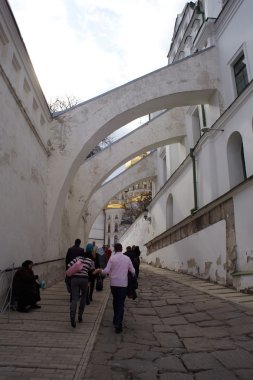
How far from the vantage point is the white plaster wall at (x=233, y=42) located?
10.4 meters

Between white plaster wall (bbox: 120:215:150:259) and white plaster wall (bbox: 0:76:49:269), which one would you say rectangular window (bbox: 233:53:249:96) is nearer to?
white plaster wall (bbox: 0:76:49:269)

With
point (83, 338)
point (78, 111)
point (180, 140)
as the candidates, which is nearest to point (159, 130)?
point (180, 140)

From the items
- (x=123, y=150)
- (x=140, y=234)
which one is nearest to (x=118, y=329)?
(x=123, y=150)

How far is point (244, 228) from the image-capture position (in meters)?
8.14

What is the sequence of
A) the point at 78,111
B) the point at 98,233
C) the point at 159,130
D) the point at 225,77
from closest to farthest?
the point at 78,111
the point at 225,77
the point at 159,130
the point at 98,233

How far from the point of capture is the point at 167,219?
62.8 ft

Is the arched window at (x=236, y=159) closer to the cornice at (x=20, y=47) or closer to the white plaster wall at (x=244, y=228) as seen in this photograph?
the white plaster wall at (x=244, y=228)

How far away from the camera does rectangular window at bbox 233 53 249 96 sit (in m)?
11.1

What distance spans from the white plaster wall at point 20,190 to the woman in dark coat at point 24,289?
397 millimetres

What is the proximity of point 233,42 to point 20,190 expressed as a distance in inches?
363

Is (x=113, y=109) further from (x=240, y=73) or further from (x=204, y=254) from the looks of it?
(x=204, y=254)

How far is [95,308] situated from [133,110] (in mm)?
7141

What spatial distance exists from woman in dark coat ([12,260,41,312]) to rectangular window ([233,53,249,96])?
906 centimetres

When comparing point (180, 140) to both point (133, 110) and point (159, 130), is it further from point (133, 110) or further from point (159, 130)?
point (133, 110)
